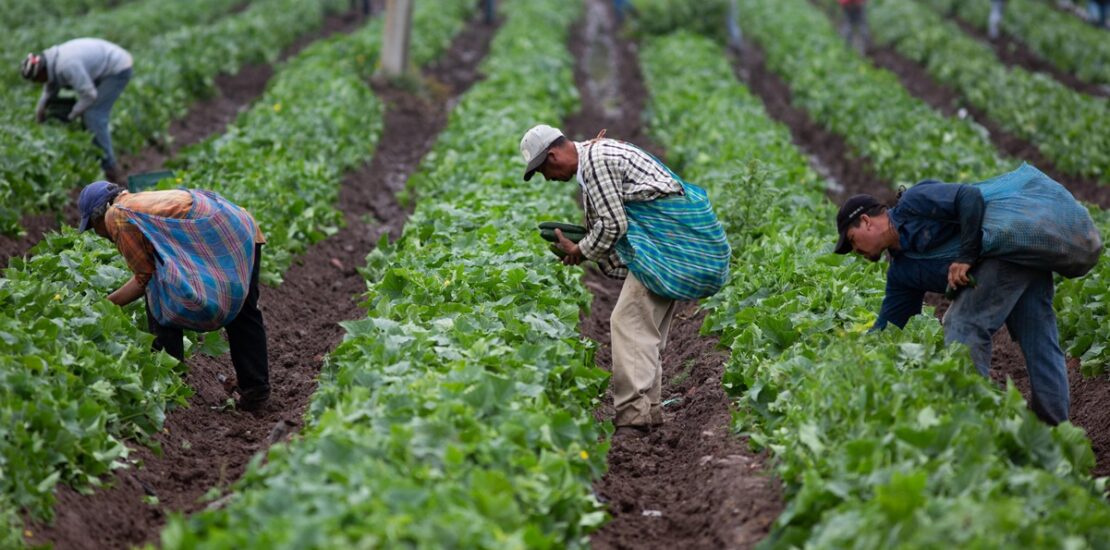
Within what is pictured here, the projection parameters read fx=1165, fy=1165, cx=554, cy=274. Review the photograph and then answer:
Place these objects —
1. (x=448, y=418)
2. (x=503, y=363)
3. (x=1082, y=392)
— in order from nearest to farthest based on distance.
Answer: (x=448, y=418), (x=503, y=363), (x=1082, y=392)

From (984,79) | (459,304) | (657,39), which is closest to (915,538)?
(459,304)

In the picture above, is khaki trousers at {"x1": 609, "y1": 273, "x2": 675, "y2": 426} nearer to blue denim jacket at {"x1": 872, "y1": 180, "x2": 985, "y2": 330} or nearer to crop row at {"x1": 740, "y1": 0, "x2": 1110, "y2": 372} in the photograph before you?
blue denim jacket at {"x1": 872, "y1": 180, "x2": 985, "y2": 330}

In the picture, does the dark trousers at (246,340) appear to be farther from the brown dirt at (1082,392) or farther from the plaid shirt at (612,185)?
the brown dirt at (1082,392)

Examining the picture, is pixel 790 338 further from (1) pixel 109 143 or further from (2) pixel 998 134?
(2) pixel 998 134

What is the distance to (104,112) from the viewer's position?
11.0 metres

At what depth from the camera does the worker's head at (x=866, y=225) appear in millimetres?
5535

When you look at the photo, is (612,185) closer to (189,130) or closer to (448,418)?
(448,418)

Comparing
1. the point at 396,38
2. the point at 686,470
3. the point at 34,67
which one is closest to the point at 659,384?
the point at 686,470

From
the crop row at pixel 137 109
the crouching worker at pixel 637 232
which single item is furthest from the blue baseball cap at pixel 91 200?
the crop row at pixel 137 109

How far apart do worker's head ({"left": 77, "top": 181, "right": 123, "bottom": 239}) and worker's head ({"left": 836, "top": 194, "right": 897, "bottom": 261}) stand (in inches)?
146

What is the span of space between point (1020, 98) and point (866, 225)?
1026cm

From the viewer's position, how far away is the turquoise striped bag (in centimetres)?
616

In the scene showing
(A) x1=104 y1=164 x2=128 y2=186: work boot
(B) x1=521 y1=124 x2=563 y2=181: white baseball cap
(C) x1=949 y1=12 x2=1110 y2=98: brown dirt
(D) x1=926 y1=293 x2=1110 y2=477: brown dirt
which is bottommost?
(C) x1=949 y1=12 x2=1110 y2=98: brown dirt

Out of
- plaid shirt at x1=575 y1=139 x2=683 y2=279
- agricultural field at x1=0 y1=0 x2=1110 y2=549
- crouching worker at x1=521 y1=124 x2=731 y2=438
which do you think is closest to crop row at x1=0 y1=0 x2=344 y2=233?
agricultural field at x1=0 y1=0 x2=1110 y2=549
